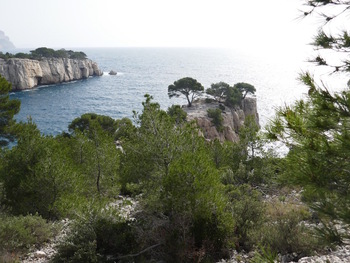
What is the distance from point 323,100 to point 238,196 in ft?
38.0

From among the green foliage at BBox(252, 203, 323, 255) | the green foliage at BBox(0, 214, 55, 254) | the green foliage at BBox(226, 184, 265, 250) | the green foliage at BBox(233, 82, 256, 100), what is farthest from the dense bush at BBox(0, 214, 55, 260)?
the green foliage at BBox(233, 82, 256, 100)

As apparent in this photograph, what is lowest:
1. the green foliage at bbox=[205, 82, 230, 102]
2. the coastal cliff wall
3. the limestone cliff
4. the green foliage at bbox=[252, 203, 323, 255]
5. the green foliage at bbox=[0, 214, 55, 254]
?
the limestone cliff

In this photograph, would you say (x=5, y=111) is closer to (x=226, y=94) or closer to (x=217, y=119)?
(x=217, y=119)

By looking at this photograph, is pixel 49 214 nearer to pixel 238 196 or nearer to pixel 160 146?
pixel 160 146

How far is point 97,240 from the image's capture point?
12203 millimetres

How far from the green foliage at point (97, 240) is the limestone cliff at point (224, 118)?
32.8 m

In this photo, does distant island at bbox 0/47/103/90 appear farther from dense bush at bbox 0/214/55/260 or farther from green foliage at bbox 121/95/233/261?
green foliage at bbox 121/95/233/261

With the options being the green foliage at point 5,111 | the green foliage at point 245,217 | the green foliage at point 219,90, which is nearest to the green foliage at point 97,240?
the green foliage at point 245,217

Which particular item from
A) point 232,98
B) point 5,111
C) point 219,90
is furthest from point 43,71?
point 5,111

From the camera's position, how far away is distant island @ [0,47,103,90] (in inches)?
3450

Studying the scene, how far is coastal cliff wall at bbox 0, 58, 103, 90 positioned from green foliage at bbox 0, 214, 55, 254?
79.9 metres

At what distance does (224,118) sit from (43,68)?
75.4 m

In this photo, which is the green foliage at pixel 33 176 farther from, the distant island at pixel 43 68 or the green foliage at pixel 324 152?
the distant island at pixel 43 68

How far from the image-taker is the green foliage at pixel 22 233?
1193 centimetres
